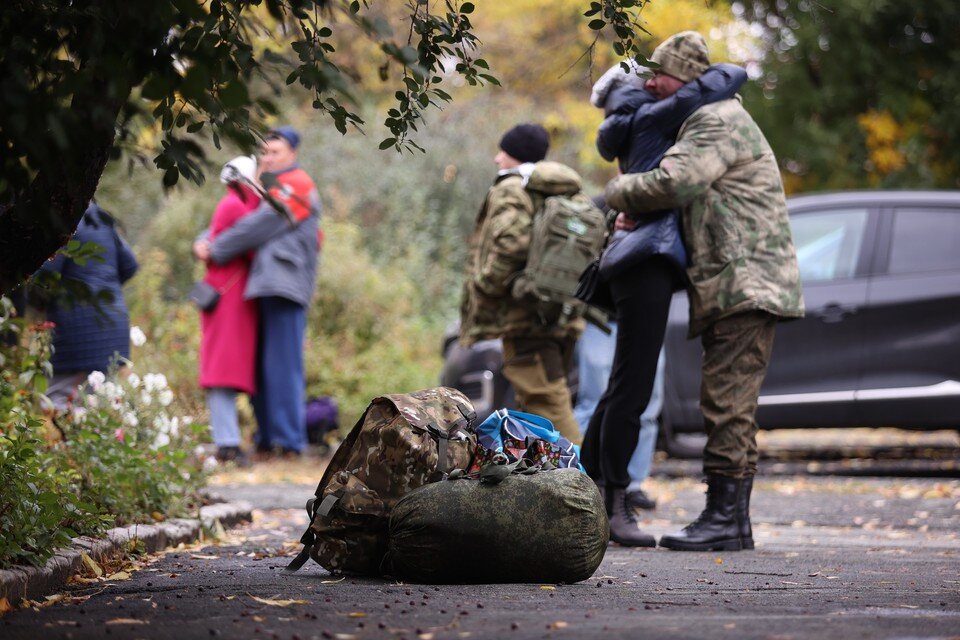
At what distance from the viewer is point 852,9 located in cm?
1588


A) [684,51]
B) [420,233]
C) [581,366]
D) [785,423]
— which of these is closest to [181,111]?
[684,51]

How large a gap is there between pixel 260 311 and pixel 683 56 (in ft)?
17.1

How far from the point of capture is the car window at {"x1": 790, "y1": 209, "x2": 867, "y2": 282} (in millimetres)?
9758

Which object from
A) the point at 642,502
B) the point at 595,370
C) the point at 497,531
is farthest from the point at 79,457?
the point at 642,502

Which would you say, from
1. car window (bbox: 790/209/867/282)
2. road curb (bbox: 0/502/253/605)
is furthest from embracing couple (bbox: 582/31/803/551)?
car window (bbox: 790/209/867/282)

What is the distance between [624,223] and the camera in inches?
247

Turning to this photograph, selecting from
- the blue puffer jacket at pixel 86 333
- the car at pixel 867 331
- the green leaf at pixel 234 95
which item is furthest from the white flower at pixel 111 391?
the car at pixel 867 331

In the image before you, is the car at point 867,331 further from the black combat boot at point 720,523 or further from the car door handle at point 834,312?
the black combat boot at point 720,523

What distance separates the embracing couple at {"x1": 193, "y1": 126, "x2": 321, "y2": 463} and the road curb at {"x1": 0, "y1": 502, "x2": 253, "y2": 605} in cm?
325

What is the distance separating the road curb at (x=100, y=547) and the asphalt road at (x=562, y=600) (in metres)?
0.08

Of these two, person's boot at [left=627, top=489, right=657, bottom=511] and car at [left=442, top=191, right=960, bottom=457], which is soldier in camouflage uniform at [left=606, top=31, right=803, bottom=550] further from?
car at [left=442, top=191, right=960, bottom=457]

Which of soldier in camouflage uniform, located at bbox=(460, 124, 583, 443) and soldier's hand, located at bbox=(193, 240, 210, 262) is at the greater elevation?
soldier's hand, located at bbox=(193, 240, 210, 262)

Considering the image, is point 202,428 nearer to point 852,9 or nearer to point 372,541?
point 372,541

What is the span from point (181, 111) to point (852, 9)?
13087 mm
